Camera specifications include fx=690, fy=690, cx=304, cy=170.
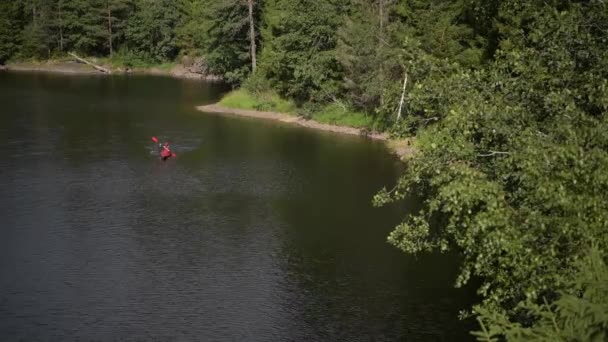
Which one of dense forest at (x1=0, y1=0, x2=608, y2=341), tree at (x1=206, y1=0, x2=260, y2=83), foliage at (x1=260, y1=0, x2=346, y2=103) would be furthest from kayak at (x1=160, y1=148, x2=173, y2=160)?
tree at (x1=206, y1=0, x2=260, y2=83)

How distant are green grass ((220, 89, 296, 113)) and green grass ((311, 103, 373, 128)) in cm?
456

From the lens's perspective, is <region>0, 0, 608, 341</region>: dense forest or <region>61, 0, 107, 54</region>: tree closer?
<region>0, 0, 608, 341</region>: dense forest

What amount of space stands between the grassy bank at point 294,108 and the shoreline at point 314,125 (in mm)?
586

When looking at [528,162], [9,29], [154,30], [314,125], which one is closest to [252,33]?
[314,125]

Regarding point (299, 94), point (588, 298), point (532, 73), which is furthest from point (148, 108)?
point (588, 298)

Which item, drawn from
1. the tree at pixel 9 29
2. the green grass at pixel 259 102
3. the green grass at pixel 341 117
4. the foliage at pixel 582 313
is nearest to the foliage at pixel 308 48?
the green grass at pixel 341 117

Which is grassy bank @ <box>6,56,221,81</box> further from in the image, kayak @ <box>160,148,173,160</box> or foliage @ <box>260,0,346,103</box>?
Result: kayak @ <box>160,148,173,160</box>

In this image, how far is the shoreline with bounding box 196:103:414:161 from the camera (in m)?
53.0

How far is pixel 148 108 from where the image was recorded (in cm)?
7250

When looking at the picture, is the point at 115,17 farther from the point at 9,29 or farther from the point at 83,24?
the point at 9,29

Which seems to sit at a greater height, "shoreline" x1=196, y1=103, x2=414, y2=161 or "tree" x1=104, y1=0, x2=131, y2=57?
"tree" x1=104, y1=0, x2=131, y2=57

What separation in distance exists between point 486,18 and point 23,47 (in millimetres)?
84656

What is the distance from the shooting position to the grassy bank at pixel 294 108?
61594 mm

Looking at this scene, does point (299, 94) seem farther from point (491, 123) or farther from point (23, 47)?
point (23, 47)
